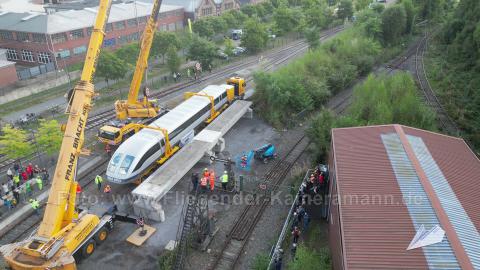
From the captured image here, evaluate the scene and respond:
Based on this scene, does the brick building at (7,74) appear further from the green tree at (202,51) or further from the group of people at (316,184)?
the group of people at (316,184)

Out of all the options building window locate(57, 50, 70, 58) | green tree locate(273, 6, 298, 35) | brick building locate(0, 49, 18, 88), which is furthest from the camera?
green tree locate(273, 6, 298, 35)

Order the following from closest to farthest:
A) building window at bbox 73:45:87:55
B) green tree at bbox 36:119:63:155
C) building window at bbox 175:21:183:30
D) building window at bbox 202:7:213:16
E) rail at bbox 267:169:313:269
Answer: rail at bbox 267:169:313:269, green tree at bbox 36:119:63:155, building window at bbox 73:45:87:55, building window at bbox 175:21:183:30, building window at bbox 202:7:213:16

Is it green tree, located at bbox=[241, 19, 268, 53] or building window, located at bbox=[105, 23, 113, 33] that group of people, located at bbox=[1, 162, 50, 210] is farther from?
green tree, located at bbox=[241, 19, 268, 53]

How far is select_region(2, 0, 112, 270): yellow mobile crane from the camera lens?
1430cm

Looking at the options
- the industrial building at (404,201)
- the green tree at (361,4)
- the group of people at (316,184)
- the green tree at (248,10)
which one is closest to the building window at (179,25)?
the green tree at (248,10)

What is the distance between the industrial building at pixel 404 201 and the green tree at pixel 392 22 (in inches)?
1371

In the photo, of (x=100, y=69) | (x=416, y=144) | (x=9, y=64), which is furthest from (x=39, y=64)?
(x=416, y=144)

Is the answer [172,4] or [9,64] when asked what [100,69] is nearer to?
[9,64]

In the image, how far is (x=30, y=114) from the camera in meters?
33.0

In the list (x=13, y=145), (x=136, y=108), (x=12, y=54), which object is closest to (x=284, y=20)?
(x=12, y=54)

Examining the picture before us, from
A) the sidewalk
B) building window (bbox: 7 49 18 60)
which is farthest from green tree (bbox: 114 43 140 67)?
the sidewalk

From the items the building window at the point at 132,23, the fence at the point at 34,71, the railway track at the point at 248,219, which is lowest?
the railway track at the point at 248,219

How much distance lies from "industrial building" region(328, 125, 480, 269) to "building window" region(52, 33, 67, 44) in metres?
39.8

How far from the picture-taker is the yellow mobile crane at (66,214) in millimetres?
14305
